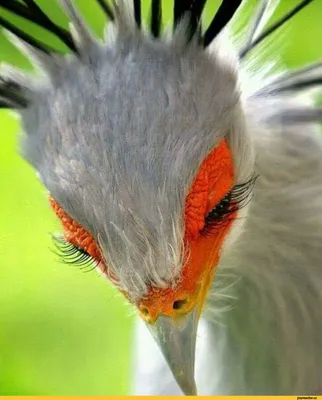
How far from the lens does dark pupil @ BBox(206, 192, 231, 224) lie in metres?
1.09

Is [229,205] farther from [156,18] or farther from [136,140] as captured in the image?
[156,18]

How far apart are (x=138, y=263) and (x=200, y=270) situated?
101mm

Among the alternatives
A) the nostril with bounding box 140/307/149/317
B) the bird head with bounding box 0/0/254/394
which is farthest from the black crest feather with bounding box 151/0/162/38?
→ the nostril with bounding box 140/307/149/317

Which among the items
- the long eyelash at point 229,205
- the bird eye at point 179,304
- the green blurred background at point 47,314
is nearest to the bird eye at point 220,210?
the long eyelash at point 229,205

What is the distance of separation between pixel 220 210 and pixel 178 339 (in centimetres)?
20

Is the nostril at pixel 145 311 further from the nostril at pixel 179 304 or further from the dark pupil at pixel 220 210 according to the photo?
the dark pupil at pixel 220 210

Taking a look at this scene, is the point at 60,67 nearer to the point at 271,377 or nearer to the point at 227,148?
the point at 227,148

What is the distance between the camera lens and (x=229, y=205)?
111 cm

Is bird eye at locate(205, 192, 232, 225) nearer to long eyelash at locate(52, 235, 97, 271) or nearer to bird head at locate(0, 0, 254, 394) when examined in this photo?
bird head at locate(0, 0, 254, 394)

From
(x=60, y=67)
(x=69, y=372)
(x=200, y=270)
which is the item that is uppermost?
(x=60, y=67)

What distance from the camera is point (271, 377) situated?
127cm

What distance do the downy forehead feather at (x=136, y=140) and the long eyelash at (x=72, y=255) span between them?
3.3 inches

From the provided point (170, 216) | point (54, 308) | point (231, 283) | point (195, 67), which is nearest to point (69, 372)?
point (54, 308)

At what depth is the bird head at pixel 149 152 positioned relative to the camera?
103 centimetres
